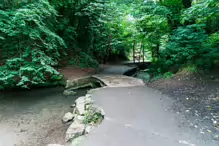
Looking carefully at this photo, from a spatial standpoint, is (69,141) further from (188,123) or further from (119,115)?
(188,123)

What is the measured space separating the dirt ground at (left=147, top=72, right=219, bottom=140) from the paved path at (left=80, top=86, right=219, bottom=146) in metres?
0.29

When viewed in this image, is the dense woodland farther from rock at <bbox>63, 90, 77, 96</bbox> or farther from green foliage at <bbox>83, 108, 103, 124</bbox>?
green foliage at <bbox>83, 108, 103, 124</bbox>

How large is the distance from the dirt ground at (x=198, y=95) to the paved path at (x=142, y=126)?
0.94 feet

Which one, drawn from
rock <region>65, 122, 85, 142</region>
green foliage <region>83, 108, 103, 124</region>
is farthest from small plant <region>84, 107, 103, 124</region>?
rock <region>65, 122, 85, 142</region>

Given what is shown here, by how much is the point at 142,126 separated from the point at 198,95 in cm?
250

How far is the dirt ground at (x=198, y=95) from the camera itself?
3.15 meters

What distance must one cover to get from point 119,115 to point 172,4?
613 cm

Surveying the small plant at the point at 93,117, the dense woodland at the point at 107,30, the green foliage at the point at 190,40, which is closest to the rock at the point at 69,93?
the dense woodland at the point at 107,30

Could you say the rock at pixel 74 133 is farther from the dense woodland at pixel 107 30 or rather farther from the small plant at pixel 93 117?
the dense woodland at pixel 107 30

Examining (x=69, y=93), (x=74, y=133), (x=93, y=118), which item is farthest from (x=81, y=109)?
(x=69, y=93)

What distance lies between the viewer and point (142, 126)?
3010 mm

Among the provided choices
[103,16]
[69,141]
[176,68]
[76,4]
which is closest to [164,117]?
[69,141]

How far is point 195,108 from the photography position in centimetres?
372

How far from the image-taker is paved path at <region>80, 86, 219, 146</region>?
8.26 ft
